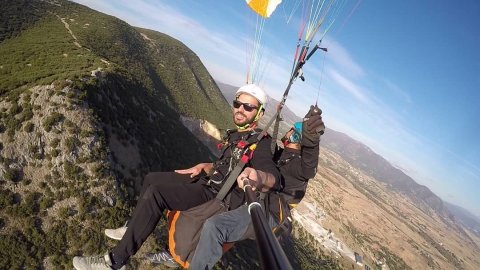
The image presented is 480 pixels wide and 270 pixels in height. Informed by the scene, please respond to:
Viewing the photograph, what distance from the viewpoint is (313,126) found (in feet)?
15.6

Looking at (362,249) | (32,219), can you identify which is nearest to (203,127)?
(32,219)

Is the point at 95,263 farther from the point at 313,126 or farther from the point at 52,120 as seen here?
the point at 52,120

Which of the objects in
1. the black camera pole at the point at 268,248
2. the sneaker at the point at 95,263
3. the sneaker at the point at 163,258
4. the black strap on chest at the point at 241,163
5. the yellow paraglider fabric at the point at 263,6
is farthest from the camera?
the yellow paraglider fabric at the point at 263,6

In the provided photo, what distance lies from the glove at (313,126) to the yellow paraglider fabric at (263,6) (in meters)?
6.84

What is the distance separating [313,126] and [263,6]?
733 cm

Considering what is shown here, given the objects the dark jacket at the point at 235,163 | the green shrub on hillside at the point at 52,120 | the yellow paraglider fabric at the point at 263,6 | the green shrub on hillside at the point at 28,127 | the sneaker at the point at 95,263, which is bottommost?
the green shrub on hillside at the point at 28,127

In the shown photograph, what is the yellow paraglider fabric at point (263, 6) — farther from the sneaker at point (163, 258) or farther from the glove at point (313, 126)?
the sneaker at point (163, 258)

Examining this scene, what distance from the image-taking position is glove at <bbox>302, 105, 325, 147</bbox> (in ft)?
15.4

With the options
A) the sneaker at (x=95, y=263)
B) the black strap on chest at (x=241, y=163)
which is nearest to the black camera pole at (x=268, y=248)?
the black strap on chest at (x=241, y=163)

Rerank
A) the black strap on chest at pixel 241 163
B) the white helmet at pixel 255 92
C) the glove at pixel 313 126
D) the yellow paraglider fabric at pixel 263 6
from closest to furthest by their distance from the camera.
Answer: the glove at pixel 313 126
the black strap on chest at pixel 241 163
the white helmet at pixel 255 92
the yellow paraglider fabric at pixel 263 6

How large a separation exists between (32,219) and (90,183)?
4365 mm

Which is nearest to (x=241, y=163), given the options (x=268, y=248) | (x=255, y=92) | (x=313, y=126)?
(x=313, y=126)

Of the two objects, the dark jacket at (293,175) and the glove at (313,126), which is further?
the dark jacket at (293,175)

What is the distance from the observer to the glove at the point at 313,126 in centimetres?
468
